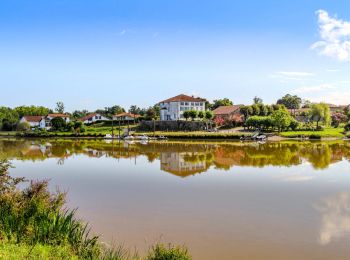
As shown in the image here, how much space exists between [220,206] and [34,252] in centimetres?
976

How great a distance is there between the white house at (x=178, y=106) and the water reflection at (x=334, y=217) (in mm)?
75854

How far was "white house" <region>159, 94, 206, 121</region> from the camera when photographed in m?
94.8

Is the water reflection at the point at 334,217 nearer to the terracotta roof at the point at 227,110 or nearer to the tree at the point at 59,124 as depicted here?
the terracotta roof at the point at 227,110

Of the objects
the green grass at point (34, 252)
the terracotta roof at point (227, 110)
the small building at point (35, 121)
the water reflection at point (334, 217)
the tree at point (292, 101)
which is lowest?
the water reflection at point (334, 217)

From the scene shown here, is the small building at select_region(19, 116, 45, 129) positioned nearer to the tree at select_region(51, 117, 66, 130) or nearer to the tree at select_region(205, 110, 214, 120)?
the tree at select_region(51, 117, 66, 130)

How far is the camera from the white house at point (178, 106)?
94.8 metres

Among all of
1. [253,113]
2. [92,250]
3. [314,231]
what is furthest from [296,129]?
[92,250]

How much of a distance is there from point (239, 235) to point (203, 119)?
77.8 metres

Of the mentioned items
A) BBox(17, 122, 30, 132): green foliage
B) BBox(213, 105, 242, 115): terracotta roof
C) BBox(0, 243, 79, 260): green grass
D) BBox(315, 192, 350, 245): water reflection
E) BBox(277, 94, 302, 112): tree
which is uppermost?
BBox(277, 94, 302, 112): tree

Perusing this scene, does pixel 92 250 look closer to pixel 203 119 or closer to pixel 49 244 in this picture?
pixel 49 244

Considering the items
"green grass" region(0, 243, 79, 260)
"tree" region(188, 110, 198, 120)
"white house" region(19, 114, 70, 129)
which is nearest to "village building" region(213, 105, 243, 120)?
"tree" region(188, 110, 198, 120)

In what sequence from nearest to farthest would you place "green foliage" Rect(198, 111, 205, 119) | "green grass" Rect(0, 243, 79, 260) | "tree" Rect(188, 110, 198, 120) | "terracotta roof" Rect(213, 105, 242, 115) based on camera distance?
"green grass" Rect(0, 243, 79, 260) → "tree" Rect(188, 110, 198, 120) → "green foliage" Rect(198, 111, 205, 119) → "terracotta roof" Rect(213, 105, 242, 115)

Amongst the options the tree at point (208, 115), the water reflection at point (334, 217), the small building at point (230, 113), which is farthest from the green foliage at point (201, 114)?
the water reflection at point (334, 217)

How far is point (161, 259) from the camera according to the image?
27.3ft
